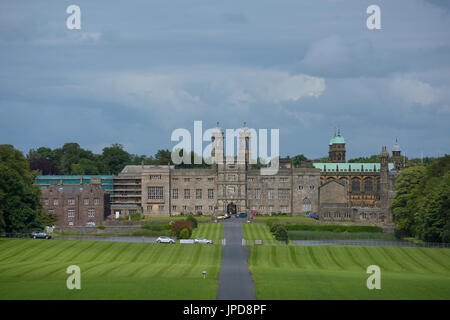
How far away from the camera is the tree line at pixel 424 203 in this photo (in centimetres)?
9350

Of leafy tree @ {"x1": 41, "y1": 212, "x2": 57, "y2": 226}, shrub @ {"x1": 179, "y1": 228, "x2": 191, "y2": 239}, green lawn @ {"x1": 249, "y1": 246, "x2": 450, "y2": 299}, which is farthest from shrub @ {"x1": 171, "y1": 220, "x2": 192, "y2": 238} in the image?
leafy tree @ {"x1": 41, "y1": 212, "x2": 57, "y2": 226}

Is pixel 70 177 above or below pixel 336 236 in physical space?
above

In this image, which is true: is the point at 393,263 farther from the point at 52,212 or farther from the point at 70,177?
the point at 70,177

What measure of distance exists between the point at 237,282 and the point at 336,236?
52790mm

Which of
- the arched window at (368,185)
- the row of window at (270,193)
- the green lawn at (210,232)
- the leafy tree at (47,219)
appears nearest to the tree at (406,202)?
the row of window at (270,193)

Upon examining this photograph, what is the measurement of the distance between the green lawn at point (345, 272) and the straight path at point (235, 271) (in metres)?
0.82

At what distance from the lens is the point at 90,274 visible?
→ 210ft

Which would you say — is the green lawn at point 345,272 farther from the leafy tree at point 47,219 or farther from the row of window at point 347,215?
the leafy tree at point 47,219

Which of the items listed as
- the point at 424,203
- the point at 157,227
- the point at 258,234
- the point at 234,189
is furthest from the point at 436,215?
the point at 234,189

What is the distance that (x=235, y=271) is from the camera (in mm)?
66875

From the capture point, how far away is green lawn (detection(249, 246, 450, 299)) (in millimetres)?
54188

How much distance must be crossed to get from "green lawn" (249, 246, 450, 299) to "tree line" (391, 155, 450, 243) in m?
10.9

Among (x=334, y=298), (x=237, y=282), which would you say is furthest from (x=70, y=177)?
(x=334, y=298)

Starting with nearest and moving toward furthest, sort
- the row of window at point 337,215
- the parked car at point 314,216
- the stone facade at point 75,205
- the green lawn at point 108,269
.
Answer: the green lawn at point 108,269
the row of window at point 337,215
the stone facade at point 75,205
the parked car at point 314,216
